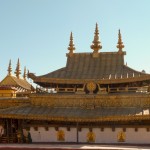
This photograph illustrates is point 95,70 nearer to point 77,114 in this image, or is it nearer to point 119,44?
point 119,44

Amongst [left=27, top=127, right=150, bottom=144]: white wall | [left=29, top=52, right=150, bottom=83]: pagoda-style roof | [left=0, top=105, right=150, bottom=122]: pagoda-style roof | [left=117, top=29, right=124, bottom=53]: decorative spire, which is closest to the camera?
[left=0, top=105, right=150, bottom=122]: pagoda-style roof

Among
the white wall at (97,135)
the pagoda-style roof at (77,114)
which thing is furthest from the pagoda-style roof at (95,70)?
the white wall at (97,135)

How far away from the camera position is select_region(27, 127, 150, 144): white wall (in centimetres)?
1706

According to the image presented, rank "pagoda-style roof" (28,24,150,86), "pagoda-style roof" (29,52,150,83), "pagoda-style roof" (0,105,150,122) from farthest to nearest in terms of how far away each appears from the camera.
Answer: "pagoda-style roof" (29,52,150,83), "pagoda-style roof" (28,24,150,86), "pagoda-style roof" (0,105,150,122)

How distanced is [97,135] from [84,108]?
191cm

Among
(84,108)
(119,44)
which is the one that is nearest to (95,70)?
(119,44)

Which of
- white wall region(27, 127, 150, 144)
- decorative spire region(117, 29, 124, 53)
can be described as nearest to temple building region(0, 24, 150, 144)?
white wall region(27, 127, 150, 144)

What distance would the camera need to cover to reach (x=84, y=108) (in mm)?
18422

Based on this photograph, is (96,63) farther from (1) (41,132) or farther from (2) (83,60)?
(1) (41,132)

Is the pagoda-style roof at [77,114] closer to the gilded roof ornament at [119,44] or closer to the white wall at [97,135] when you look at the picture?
the white wall at [97,135]

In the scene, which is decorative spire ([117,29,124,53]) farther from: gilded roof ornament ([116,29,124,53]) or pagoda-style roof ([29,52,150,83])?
pagoda-style roof ([29,52,150,83])

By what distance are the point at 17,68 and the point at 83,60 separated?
18.5 metres

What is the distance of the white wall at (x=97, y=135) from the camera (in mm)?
17062

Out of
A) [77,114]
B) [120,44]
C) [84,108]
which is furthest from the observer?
[120,44]
